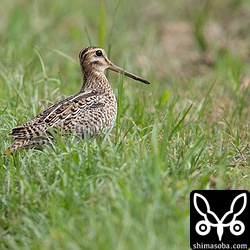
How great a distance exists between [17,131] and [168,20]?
6.70 metres

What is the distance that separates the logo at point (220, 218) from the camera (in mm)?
4691

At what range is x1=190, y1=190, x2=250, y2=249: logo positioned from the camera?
185 inches

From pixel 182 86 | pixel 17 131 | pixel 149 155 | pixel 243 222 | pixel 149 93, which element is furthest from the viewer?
pixel 182 86

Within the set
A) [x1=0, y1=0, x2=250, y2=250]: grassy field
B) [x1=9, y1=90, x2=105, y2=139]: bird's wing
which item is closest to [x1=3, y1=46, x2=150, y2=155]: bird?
[x1=9, y1=90, x2=105, y2=139]: bird's wing

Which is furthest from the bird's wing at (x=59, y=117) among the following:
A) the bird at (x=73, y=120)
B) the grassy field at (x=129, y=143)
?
the grassy field at (x=129, y=143)

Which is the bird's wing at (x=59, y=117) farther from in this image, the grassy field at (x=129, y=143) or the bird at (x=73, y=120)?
the grassy field at (x=129, y=143)

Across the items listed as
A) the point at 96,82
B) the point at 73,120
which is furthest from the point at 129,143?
the point at 96,82

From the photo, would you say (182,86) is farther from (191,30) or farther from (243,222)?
(243,222)

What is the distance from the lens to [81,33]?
11.1 m

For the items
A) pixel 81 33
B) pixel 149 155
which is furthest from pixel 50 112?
pixel 81 33

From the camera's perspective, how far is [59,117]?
616cm

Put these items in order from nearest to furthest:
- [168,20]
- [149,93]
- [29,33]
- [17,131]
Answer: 1. [17,131]
2. [149,93]
3. [29,33]
4. [168,20]

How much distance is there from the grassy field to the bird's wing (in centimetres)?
16

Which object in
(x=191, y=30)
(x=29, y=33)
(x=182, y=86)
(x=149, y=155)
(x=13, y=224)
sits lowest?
(x=13, y=224)
